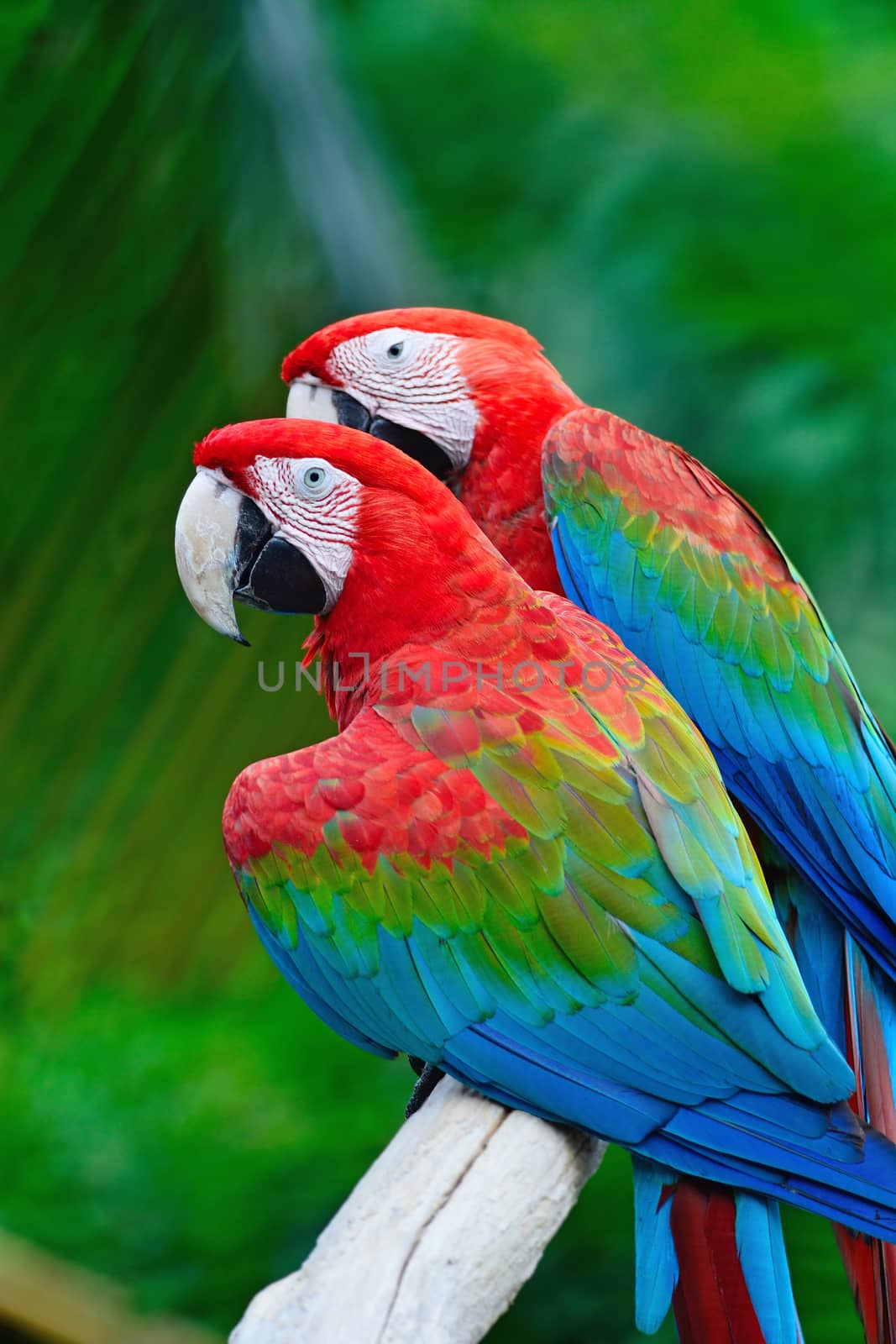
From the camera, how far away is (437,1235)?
2.96 feet

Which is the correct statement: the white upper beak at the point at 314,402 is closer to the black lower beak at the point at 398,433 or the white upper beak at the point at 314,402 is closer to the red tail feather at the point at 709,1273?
the black lower beak at the point at 398,433

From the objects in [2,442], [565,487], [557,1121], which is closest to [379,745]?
[557,1121]

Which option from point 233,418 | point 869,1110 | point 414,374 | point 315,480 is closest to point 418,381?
point 414,374

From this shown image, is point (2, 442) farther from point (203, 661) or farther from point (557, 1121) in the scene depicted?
point (557, 1121)

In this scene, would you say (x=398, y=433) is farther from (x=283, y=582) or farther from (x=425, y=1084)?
(x=425, y=1084)

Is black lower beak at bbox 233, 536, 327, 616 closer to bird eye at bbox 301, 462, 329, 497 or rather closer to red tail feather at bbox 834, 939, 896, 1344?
bird eye at bbox 301, 462, 329, 497

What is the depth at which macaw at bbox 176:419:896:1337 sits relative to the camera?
3.07 ft

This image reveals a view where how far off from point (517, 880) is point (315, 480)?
1.40ft

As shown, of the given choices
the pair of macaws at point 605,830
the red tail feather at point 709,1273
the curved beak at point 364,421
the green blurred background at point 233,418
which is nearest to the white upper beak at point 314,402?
the curved beak at point 364,421

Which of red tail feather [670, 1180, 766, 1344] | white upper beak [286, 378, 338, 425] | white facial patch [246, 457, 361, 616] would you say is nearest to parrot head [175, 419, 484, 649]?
white facial patch [246, 457, 361, 616]

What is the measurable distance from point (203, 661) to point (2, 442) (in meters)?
0.53

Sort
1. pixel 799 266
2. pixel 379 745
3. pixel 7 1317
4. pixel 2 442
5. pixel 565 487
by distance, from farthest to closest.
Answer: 1. pixel 799 266
2. pixel 2 442
3. pixel 7 1317
4. pixel 565 487
5. pixel 379 745

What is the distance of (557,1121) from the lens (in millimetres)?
978

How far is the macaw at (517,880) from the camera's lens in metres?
0.94
